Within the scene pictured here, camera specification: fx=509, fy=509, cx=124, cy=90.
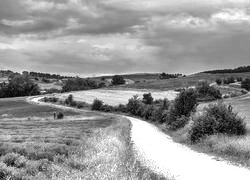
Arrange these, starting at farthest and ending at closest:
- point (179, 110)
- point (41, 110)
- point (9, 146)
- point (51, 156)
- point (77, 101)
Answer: point (77, 101), point (41, 110), point (179, 110), point (9, 146), point (51, 156)

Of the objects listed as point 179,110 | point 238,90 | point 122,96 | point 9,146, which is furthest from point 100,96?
point 9,146

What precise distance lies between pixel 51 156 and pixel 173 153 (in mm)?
11113

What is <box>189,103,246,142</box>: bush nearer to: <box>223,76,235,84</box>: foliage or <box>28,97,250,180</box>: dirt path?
<box>28,97,250,180</box>: dirt path

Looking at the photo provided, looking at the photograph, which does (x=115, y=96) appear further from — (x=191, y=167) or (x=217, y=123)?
(x=191, y=167)

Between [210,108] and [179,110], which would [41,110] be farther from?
[210,108]

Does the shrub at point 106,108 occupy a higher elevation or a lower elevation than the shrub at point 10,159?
lower

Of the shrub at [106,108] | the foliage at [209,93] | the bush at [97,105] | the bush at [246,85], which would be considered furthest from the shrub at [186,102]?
the bush at [246,85]

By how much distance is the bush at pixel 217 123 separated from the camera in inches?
1446

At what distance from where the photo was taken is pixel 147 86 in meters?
187

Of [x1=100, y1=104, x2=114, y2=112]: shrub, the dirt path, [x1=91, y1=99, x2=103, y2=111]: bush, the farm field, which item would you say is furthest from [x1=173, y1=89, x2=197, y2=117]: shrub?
the farm field

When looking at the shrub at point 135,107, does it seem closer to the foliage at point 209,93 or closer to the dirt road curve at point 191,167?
the foliage at point 209,93

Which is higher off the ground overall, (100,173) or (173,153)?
(100,173)

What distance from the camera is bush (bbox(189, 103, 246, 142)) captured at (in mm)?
36719

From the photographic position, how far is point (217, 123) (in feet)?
120
